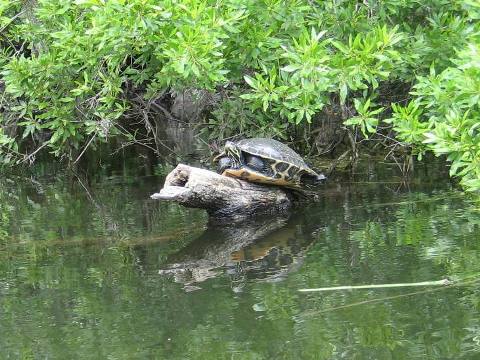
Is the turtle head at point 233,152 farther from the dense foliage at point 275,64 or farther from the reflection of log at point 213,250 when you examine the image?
the reflection of log at point 213,250

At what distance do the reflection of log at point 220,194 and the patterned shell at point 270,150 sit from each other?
0.33m

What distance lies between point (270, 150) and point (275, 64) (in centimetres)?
99

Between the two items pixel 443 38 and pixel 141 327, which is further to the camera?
pixel 443 38

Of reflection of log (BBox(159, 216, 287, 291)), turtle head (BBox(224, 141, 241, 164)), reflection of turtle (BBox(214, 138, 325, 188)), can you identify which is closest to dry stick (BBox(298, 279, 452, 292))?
reflection of log (BBox(159, 216, 287, 291))

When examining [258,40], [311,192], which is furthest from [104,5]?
[311,192]

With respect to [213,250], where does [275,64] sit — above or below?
above

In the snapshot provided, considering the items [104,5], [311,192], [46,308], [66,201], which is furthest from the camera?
[66,201]

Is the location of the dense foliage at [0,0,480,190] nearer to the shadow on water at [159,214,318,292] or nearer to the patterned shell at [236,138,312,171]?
the patterned shell at [236,138,312,171]

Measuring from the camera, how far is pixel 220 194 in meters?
8.03

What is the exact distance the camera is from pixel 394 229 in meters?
7.16

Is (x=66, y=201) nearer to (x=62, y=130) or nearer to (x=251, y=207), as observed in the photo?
(x=62, y=130)

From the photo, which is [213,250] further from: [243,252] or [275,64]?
[275,64]

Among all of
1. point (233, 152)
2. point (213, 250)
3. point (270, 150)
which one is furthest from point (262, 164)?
point (213, 250)

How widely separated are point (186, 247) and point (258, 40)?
2.41m
